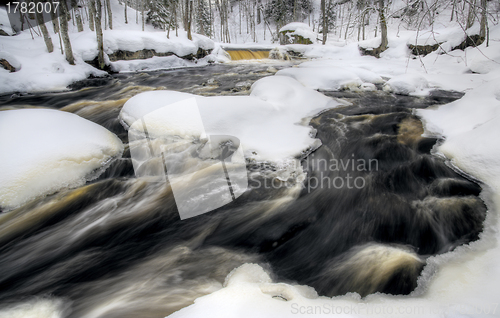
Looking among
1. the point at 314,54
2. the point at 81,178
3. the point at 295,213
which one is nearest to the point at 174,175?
the point at 81,178

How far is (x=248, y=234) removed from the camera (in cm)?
230

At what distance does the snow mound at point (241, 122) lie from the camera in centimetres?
346

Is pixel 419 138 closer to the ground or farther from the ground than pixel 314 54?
closer to the ground

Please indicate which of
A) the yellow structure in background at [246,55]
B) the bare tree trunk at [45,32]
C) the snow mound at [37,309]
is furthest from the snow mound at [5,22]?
the snow mound at [37,309]

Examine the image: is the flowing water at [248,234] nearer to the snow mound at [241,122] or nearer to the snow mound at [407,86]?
the snow mound at [241,122]

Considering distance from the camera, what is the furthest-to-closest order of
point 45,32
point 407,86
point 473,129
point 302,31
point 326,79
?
point 302,31 → point 45,32 → point 326,79 → point 407,86 → point 473,129

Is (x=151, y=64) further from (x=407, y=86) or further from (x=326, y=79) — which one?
(x=407, y=86)

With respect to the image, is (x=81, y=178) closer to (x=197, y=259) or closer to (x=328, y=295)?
(x=197, y=259)

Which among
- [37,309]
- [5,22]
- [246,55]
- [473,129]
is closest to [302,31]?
[246,55]

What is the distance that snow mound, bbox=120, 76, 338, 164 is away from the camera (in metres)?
3.46

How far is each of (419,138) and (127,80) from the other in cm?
968

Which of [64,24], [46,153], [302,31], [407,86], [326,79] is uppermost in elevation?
[302,31]

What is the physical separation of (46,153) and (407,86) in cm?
779

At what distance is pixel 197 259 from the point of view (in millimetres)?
2004
